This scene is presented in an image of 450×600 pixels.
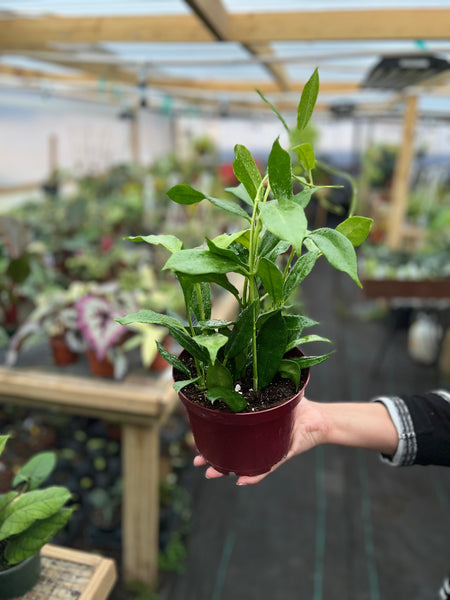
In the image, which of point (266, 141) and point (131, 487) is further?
point (266, 141)

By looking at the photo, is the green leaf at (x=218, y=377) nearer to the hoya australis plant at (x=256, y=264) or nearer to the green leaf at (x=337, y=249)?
the hoya australis plant at (x=256, y=264)

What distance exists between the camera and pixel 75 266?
232 cm

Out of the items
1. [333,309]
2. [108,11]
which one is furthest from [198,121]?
[108,11]

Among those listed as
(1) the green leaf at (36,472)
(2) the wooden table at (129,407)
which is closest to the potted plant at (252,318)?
(1) the green leaf at (36,472)

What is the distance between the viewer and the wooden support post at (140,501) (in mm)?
1599

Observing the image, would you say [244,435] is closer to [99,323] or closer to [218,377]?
[218,377]

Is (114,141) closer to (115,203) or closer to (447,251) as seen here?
(115,203)

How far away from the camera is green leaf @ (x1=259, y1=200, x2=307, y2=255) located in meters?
0.44

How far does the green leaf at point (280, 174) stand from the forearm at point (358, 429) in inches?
22.1

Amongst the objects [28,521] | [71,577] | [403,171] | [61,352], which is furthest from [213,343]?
[403,171]

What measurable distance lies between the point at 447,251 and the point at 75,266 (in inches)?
109

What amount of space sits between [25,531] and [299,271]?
0.58 meters

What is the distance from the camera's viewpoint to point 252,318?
2.02 feet

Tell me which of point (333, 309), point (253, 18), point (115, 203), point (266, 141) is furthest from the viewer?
point (266, 141)
